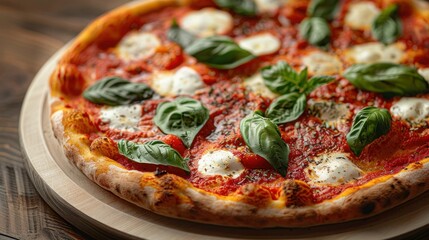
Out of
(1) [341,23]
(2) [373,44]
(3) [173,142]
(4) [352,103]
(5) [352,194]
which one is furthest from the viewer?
(1) [341,23]

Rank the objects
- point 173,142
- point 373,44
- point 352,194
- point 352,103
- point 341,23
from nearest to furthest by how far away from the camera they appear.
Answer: point 352,194
point 173,142
point 352,103
point 373,44
point 341,23

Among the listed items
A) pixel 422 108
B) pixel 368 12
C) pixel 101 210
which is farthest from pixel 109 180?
pixel 368 12

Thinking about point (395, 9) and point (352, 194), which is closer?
point (352, 194)

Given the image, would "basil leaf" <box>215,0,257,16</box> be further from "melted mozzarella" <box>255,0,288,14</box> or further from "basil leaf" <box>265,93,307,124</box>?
"basil leaf" <box>265,93,307,124</box>

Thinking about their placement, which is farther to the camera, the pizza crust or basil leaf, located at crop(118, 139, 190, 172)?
Answer: basil leaf, located at crop(118, 139, 190, 172)

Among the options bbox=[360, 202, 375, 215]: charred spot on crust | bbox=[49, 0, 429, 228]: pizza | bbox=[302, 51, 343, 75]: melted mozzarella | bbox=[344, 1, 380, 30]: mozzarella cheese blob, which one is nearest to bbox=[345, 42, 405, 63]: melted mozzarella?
bbox=[49, 0, 429, 228]: pizza

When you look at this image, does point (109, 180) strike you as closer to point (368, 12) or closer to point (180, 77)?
point (180, 77)
